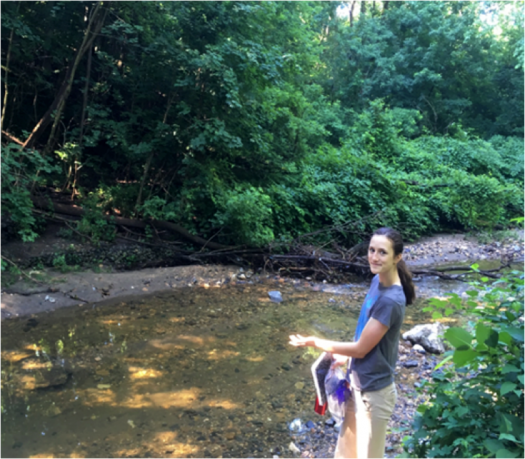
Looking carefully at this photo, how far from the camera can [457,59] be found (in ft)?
66.3

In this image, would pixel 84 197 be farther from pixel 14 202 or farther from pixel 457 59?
pixel 457 59

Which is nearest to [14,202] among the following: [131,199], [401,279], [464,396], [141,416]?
[131,199]

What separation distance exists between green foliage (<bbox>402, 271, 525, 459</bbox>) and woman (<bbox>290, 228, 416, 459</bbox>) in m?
0.21

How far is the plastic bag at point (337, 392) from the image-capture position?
2402 millimetres

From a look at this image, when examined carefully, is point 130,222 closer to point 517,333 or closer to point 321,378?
point 321,378

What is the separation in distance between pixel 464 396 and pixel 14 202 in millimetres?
6446

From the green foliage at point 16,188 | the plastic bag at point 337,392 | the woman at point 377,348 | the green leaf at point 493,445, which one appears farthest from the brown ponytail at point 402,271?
the green foliage at point 16,188

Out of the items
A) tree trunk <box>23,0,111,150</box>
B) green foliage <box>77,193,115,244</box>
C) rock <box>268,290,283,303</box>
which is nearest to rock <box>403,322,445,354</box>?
rock <box>268,290,283,303</box>

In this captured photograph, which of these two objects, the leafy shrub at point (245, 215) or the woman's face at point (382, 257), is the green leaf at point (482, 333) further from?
the leafy shrub at point (245, 215)

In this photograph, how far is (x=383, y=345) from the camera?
2.21 m

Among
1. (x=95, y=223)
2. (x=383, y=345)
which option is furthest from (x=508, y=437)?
(x=95, y=223)

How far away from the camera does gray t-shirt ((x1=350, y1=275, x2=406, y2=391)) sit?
7.02 feet

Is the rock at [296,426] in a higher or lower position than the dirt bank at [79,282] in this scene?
lower

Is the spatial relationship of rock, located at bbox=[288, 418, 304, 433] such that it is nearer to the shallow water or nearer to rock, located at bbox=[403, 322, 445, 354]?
the shallow water
